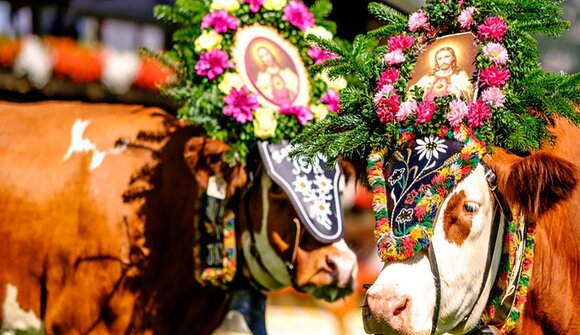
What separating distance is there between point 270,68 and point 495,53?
198 cm

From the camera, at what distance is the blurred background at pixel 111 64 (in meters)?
7.34

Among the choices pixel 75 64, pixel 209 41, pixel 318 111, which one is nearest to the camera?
pixel 209 41

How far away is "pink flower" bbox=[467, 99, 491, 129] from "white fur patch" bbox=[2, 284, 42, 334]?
9.34ft

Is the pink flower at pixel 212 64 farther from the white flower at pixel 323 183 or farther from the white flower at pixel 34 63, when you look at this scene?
the white flower at pixel 34 63

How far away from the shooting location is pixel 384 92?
3.10 meters

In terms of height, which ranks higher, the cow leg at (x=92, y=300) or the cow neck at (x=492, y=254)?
the cow neck at (x=492, y=254)

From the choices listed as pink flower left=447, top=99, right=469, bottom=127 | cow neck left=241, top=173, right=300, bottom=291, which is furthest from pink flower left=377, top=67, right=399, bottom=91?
cow neck left=241, top=173, right=300, bottom=291

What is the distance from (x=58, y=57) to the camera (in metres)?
7.47

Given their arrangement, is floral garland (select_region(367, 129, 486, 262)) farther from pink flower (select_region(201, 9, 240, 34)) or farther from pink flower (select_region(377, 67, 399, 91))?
pink flower (select_region(201, 9, 240, 34))

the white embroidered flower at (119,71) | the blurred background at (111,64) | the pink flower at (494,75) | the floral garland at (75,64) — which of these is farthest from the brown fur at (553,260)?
the white embroidered flower at (119,71)

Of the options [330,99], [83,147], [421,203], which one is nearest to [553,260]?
[421,203]

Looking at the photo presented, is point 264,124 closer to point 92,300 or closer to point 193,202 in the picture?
point 193,202

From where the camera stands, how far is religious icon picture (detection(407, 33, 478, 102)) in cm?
305

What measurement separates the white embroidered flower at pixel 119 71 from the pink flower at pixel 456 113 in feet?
16.8
